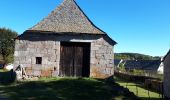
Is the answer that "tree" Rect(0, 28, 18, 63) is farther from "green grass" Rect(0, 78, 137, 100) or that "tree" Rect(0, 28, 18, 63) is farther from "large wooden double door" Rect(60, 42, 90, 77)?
"green grass" Rect(0, 78, 137, 100)

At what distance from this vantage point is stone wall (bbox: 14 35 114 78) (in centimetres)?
2034

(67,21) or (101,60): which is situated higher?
(67,21)

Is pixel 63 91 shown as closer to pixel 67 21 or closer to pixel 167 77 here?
pixel 67 21

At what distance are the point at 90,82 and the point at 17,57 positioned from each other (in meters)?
6.11

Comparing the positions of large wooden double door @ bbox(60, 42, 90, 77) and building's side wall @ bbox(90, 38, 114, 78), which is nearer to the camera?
building's side wall @ bbox(90, 38, 114, 78)

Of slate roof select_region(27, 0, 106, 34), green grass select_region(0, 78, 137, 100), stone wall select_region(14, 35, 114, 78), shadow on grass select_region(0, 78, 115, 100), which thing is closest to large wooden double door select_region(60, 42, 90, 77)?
stone wall select_region(14, 35, 114, 78)

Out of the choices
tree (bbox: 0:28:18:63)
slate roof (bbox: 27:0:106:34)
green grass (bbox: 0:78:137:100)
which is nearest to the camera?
green grass (bbox: 0:78:137:100)

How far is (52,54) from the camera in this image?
20.5 metres

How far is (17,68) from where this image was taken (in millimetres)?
20234

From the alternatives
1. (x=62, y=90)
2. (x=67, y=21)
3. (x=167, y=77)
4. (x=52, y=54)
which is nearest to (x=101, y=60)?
(x=52, y=54)

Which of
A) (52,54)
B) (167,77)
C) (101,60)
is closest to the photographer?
(52,54)

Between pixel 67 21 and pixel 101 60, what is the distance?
4042mm

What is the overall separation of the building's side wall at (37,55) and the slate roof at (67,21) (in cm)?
114

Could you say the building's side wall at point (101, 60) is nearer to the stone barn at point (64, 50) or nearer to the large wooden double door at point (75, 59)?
the stone barn at point (64, 50)
